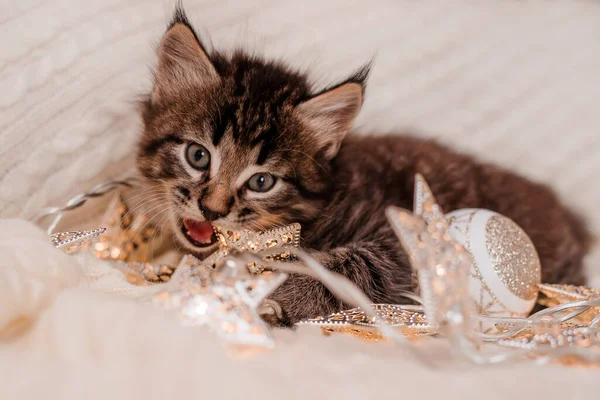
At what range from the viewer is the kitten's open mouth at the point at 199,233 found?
4.46 feet

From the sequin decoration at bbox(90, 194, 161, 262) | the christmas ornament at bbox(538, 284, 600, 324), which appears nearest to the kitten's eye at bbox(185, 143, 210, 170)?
the sequin decoration at bbox(90, 194, 161, 262)

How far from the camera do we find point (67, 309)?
896 millimetres

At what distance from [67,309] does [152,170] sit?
1.84 ft

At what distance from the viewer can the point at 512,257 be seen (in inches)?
51.1

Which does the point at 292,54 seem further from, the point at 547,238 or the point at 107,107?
the point at 547,238

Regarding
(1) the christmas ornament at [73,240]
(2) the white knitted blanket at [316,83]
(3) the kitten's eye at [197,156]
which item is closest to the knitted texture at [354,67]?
(2) the white knitted blanket at [316,83]

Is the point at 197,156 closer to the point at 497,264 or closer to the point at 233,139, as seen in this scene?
the point at 233,139

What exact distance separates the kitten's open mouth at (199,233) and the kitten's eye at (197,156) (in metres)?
0.16

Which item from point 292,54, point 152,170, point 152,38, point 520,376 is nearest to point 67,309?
point 152,170

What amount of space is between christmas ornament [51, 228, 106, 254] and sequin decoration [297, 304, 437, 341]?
22.1 inches

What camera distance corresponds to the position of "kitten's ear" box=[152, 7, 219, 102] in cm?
131

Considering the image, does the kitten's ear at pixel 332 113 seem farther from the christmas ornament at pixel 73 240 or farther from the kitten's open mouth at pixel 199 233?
the christmas ornament at pixel 73 240

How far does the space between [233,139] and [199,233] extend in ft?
0.90

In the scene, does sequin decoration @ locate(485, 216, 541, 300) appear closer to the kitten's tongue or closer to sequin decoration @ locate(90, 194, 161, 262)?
the kitten's tongue
